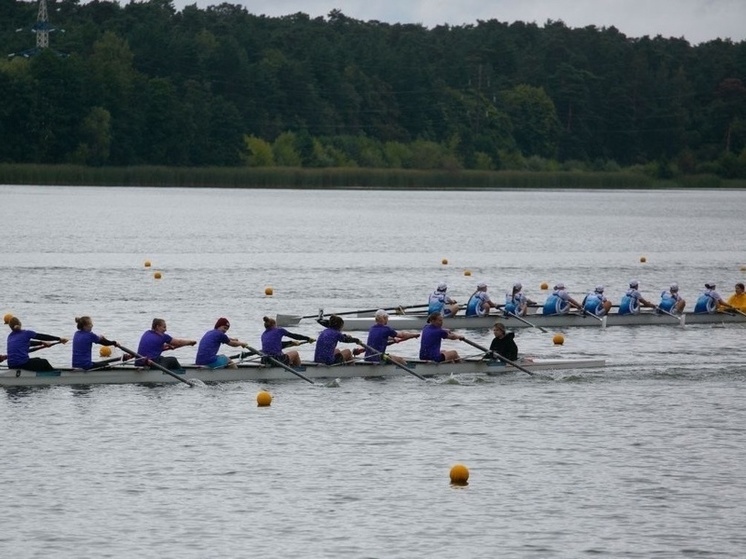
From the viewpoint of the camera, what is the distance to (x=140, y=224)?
65.9 metres

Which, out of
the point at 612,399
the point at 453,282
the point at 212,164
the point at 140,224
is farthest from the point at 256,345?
the point at 212,164

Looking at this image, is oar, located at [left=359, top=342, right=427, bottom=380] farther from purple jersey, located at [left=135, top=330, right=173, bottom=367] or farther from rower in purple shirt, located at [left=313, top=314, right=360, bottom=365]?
purple jersey, located at [left=135, top=330, right=173, bottom=367]

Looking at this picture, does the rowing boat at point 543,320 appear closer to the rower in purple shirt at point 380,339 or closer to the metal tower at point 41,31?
the rower in purple shirt at point 380,339

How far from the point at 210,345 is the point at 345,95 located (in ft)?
341

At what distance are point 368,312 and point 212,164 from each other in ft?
256

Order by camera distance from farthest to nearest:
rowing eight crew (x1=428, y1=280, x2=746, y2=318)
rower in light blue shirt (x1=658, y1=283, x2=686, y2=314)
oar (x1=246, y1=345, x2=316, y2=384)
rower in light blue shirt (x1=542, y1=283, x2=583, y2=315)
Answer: rower in light blue shirt (x1=658, y1=283, x2=686, y2=314)
rower in light blue shirt (x1=542, y1=283, x2=583, y2=315)
rowing eight crew (x1=428, y1=280, x2=746, y2=318)
oar (x1=246, y1=345, x2=316, y2=384)

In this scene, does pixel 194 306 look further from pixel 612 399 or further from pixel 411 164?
pixel 411 164

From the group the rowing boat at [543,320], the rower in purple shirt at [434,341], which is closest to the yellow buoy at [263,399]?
the rower in purple shirt at [434,341]

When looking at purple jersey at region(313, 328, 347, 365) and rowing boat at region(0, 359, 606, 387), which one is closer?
rowing boat at region(0, 359, 606, 387)

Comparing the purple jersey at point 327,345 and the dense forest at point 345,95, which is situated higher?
the dense forest at point 345,95

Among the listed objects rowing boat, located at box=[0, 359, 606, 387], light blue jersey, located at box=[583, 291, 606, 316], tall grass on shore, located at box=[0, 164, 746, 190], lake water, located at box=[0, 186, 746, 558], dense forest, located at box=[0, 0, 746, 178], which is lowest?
lake water, located at box=[0, 186, 746, 558]

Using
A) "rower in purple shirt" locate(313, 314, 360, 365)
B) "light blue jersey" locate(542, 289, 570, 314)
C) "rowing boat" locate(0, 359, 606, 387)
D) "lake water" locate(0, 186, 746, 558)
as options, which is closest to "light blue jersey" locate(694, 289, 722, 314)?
"lake water" locate(0, 186, 746, 558)

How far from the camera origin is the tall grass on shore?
291 ft

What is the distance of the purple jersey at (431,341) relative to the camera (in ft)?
75.4
